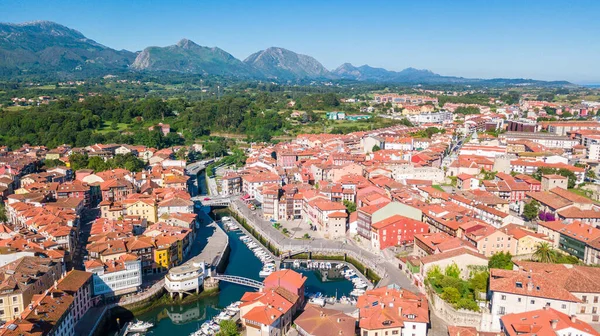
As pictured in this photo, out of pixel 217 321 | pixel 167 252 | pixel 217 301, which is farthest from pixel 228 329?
pixel 167 252

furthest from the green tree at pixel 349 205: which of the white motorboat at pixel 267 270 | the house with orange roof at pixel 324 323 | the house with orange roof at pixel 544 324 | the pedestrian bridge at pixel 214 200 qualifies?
the house with orange roof at pixel 544 324

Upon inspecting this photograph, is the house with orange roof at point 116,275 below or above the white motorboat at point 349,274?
above

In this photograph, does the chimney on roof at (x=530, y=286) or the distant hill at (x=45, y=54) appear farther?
the distant hill at (x=45, y=54)

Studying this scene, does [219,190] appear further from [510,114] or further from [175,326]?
[510,114]

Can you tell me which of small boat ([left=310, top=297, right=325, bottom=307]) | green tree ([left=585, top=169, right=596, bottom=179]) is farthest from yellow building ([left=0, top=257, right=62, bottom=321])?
green tree ([left=585, top=169, right=596, bottom=179])

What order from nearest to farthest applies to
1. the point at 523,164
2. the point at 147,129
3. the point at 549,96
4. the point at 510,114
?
the point at 523,164, the point at 147,129, the point at 510,114, the point at 549,96

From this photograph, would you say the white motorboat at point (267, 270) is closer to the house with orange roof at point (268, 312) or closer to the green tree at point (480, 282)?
the house with orange roof at point (268, 312)

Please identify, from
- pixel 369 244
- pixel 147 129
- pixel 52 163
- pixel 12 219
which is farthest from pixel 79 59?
pixel 369 244

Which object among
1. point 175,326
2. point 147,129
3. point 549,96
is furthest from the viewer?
point 549,96
